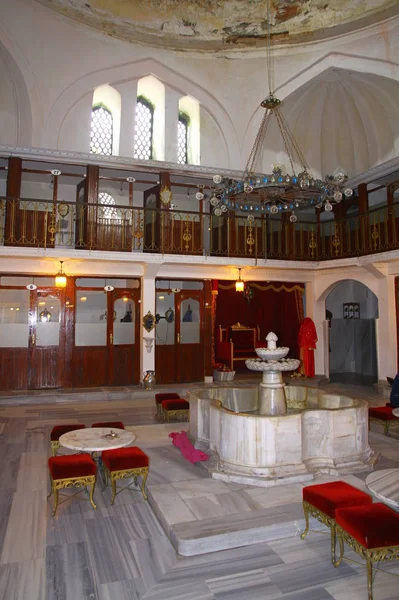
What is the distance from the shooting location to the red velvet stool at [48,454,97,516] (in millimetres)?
4500

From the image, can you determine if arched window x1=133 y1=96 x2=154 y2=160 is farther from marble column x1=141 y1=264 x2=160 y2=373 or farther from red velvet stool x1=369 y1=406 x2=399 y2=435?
red velvet stool x1=369 y1=406 x2=399 y2=435

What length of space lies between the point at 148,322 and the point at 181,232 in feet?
8.57

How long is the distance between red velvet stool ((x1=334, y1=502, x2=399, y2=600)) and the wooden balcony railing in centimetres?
772

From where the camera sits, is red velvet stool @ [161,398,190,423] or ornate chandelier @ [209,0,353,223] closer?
ornate chandelier @ [209,0,353,223]

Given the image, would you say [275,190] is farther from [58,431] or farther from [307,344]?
[307,344]

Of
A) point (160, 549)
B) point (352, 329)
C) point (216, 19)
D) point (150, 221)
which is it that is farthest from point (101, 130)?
point (160, 549)

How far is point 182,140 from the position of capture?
12.9 meters

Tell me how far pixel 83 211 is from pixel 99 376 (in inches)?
176

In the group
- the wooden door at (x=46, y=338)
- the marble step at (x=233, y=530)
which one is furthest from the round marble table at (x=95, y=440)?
the wooden door at (x=46, y=338)

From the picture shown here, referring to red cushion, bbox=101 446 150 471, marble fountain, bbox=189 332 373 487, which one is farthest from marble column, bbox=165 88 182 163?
red cushion, bbox=101 446 150 471

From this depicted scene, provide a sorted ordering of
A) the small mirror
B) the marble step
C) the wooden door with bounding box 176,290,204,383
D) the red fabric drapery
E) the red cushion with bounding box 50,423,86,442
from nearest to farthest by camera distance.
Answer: the marble step → the red cushion with bounding box 50,423,86,442 → the small mirror → the wooden door with bounding box 176,290,204,383 → the red fabric drapery

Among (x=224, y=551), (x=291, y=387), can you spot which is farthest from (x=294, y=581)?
(x=291, y=387)

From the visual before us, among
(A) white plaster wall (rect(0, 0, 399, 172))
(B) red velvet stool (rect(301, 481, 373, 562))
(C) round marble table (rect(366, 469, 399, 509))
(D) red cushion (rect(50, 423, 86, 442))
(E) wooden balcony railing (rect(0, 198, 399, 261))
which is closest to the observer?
(C) round marble table (rect(366, 469, 399, 509))

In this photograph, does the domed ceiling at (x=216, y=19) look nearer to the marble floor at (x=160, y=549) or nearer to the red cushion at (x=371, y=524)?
the marble floor at (x=160, y=549)
